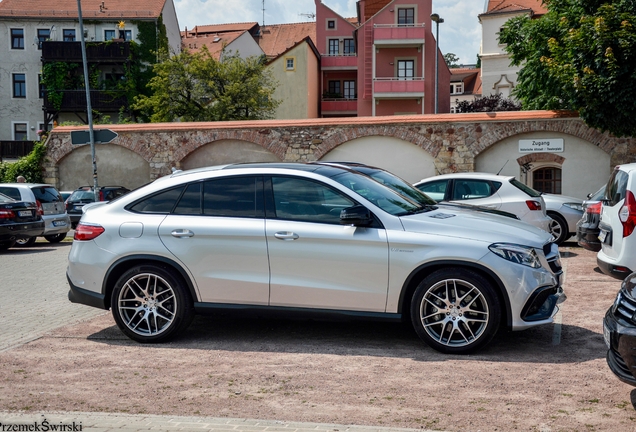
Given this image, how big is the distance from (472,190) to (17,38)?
4722 centimetres

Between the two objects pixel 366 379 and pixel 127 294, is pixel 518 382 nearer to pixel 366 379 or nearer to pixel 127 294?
pixel 366 379

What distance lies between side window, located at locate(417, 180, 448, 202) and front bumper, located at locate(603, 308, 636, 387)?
31.1 ft

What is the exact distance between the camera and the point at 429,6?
49688mm

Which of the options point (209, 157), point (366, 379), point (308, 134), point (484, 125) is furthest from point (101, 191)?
point (366, 379)

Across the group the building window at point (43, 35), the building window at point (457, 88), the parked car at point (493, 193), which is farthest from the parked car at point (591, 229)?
the building window at point (457, 88)

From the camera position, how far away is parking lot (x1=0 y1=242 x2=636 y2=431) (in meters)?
4.92

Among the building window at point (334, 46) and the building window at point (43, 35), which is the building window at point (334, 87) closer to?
the building window at point (334, 46)

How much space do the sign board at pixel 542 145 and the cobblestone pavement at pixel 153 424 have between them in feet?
68.0

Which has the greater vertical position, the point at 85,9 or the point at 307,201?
the point at 85,9

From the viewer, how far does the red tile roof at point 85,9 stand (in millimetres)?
50656

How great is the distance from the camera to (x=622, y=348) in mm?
4641

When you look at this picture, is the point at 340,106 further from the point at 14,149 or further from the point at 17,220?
the point at 17,220

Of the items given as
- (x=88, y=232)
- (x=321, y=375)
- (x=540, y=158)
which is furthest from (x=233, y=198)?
(x=540, y=158)

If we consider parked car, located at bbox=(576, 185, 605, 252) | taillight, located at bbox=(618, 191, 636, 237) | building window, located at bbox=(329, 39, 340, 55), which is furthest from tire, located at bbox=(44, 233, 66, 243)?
building window, located at bbox=(329, 39, 340, 55)
